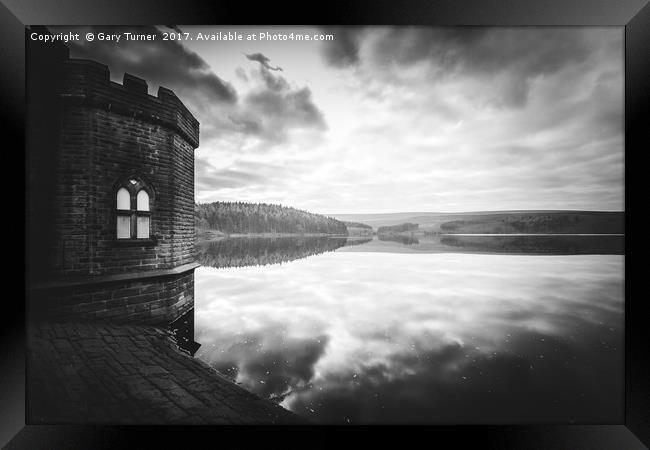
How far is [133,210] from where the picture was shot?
12.0 feet

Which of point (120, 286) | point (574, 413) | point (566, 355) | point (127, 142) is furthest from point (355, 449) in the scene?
point (127, 142)

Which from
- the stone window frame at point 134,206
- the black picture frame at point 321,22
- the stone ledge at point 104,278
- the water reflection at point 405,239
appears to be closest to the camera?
the black picture frame at point 321,22

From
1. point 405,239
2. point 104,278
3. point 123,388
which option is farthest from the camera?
point 405,239

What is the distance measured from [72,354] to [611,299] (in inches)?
278

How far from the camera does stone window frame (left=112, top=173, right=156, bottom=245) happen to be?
11.5ft

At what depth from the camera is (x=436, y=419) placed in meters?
2.67

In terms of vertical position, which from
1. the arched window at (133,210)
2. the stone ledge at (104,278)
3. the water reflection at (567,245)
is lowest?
the stone ledge at (104,278)

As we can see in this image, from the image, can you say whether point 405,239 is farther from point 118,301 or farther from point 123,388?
point 123,388

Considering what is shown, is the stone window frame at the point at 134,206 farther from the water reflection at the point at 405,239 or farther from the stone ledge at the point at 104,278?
the water reflection at the point at 405,239

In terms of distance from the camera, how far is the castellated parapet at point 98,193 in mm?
3053

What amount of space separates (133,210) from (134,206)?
7cm

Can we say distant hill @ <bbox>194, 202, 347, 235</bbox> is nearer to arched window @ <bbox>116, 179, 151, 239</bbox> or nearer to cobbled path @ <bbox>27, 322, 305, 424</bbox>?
arched window @ <bbox>116, 179, 151, 239</bbox>

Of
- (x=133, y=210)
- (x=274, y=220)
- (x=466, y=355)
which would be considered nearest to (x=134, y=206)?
(x=133, y=210)

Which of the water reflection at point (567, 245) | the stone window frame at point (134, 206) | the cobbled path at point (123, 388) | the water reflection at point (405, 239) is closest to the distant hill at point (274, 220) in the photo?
the stone window frame at point (134, 206)
